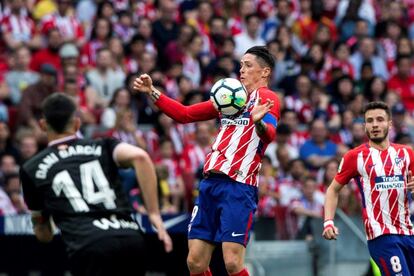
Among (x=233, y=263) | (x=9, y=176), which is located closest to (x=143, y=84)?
(x=233, y=263)

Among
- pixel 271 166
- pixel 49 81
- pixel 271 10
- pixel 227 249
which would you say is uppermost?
pixel 271 10

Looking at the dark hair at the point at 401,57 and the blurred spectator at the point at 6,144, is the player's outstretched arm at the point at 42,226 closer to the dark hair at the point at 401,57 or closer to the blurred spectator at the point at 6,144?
the blurred spectator at the point at 6,144

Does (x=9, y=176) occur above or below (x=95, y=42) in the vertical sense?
below

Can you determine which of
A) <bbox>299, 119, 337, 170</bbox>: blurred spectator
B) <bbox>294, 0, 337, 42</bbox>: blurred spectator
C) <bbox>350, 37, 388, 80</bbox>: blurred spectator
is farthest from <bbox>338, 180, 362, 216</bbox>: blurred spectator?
<bbox>294, 0, 337, 42</bbox>: blurred spectator

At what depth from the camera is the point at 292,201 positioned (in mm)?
16203

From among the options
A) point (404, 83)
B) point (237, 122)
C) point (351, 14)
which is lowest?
point (237, 122)

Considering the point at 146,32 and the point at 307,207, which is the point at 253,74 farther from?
the point at 146,32

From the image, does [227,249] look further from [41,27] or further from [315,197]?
[41,27]

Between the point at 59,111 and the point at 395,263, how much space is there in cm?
359

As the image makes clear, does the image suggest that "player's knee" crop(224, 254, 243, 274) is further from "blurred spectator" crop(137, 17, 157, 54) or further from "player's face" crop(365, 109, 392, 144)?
"blurred spectator" crop(137, 17, 157, 54)

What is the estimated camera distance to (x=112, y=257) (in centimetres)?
830

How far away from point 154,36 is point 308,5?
Answer: 420 centimetres

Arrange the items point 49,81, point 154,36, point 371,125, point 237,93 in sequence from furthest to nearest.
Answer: point 154,36 < point 49,81 < point 371,125 < point 237,93

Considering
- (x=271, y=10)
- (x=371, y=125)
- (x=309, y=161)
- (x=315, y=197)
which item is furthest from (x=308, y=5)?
(x=371, y=125)
